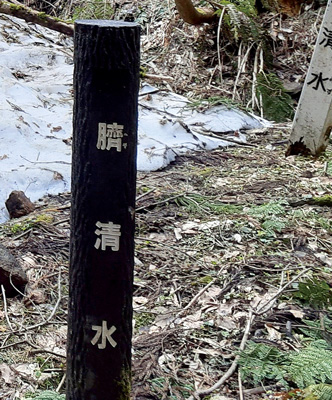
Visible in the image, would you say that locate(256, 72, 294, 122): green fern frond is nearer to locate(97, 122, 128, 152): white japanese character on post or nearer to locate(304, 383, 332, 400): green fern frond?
locate(304, 383, 332, 400): green fern frond

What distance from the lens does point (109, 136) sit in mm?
1807

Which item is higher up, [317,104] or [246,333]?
[317,104]

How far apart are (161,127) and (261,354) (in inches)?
134

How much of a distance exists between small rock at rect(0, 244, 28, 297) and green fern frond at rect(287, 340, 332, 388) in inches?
55.6

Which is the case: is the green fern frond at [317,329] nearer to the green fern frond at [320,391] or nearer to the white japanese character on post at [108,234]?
the green fern frond at [320,391]

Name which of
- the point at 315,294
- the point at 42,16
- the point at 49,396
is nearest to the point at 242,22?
the point at 42,16

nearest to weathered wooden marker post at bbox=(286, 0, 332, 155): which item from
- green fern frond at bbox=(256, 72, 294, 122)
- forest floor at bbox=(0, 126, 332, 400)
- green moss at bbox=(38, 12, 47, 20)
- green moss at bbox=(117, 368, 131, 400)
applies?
forest floor at bbox=(0, 126, 332, 400)

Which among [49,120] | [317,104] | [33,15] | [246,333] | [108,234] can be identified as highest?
[108,234]

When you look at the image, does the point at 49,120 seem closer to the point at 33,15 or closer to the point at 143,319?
the point at 33,15

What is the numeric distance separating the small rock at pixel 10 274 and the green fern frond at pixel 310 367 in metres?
1.41

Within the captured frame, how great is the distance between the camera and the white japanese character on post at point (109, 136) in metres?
1.81

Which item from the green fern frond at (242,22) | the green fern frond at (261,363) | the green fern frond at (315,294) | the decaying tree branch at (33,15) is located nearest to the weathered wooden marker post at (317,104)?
the green fern frond at (242,22)

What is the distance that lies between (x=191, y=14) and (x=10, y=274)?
519cm

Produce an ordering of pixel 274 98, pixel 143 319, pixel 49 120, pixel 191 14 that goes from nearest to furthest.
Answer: pixel 143 319 → pixel 49 120 → pixel 274 98 → pixel 191 14
